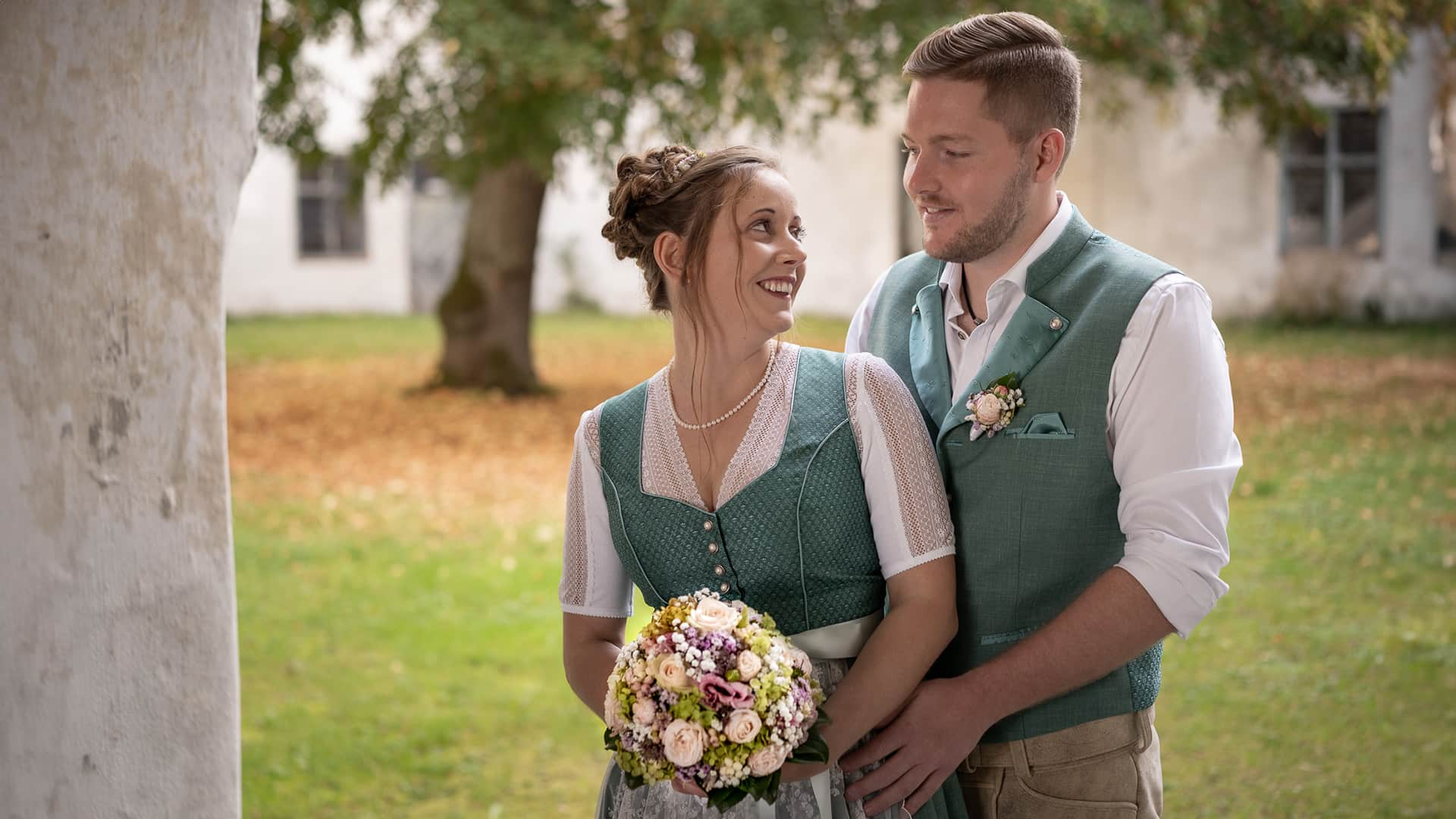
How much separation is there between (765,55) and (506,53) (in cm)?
194

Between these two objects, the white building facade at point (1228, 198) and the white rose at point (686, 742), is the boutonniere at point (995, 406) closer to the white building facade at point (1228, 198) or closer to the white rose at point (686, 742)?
the white rose at point (686, 742)

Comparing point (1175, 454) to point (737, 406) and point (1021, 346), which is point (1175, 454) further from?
point (737, 406)

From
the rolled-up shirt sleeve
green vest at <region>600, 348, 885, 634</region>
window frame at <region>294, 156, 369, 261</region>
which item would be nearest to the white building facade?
window frame at <region>294, 156, 369, 261</region>

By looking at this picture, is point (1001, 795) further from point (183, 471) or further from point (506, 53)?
point (506, 53)

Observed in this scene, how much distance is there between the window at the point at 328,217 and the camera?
23609mm

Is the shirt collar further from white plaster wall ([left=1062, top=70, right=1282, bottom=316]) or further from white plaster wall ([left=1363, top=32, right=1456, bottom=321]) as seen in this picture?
white plaster wall ([left=1363, top=32, right=1456, bottom=321])

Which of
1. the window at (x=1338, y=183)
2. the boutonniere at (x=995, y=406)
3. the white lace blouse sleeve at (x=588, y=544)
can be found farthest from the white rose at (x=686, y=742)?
the window at (x=1338, y=183)

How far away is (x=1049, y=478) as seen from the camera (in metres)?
2.40

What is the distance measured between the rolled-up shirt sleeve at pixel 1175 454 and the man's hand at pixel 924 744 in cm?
37

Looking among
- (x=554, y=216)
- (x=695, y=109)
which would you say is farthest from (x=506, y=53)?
(x=554, y=216)

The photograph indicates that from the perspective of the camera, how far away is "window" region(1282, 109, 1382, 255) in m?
18.8

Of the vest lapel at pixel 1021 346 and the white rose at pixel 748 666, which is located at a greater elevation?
the vest lapel at pixel 1021 346

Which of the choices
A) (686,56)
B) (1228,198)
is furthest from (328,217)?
(1228,198)

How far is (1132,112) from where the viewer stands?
19.3m
